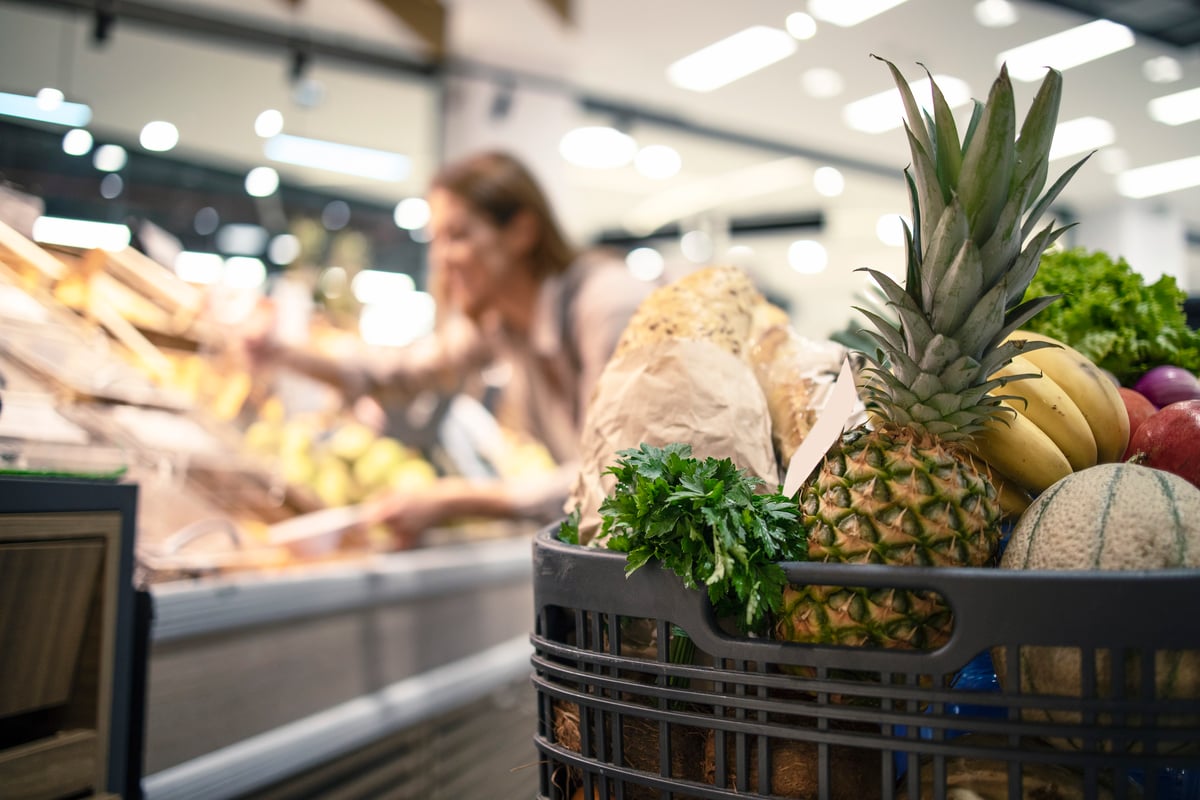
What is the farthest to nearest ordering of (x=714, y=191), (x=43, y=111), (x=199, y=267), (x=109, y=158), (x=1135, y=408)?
(x=714, y=191)
(x=199, y=267)
(x=109, y=158)
(x=43, y=111)
(x=1135, y=408)

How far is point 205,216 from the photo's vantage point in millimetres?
2668

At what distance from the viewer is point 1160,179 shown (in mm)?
1597

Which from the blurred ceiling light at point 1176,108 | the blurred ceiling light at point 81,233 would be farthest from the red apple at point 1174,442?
the blurred ceiling light at point 81,233

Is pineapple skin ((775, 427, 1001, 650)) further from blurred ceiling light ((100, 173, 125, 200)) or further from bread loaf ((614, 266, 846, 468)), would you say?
blurred ceiling light ((100, 173, 125, 200))

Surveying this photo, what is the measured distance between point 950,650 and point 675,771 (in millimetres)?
207

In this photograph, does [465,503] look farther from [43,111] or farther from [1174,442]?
[1174,442]

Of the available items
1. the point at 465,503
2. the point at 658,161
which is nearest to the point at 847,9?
the point at 465,503

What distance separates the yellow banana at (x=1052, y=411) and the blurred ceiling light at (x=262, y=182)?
2779 millimetres

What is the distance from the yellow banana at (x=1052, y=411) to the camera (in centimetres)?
74

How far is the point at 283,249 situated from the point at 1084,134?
2.60m

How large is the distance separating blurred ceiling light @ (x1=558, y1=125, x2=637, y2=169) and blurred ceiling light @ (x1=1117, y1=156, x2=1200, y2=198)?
399cm

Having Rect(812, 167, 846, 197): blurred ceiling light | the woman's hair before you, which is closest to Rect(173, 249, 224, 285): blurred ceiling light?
the woman's hair

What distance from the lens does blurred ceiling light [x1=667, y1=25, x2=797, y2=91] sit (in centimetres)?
443

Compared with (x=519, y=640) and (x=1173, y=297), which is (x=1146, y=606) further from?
(x=519, y=640)
